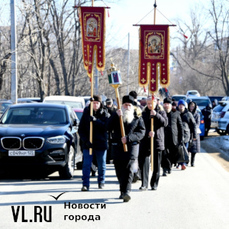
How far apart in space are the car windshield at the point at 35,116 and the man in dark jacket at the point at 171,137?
94.6 inches

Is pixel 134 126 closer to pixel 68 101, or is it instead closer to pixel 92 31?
pixel 92 31

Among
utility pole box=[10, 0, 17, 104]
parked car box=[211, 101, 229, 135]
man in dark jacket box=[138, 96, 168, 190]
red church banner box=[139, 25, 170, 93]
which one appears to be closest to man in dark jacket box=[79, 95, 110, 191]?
man in dark jacket box=[138, 96, 168, 190]

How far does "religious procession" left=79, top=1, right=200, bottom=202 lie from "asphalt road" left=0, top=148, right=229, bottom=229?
0.41 meters

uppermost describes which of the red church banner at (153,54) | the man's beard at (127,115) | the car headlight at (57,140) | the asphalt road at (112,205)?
the red church banner at (153,54)

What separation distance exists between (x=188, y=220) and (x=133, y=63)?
5679cm

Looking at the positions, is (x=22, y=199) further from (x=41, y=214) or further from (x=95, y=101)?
(x=95, y=101)

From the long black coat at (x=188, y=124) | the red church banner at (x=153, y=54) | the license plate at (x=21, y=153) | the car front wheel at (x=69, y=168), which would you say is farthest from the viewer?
the long black coat at (x=188, y=124)

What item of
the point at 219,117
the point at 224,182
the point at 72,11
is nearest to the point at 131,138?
the point at 224,182

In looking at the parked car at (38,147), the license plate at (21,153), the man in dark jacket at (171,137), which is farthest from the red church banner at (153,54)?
the license plate at (21,153)

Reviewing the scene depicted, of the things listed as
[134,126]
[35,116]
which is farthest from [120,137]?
[35,116]

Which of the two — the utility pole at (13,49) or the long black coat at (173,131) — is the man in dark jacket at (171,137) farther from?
the utility pole at (13,49)

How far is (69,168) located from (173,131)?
2.64 m

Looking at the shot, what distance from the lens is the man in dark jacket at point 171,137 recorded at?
13.1 metres

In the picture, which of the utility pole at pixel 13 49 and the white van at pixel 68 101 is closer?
the utility pole at pixel 13 49
